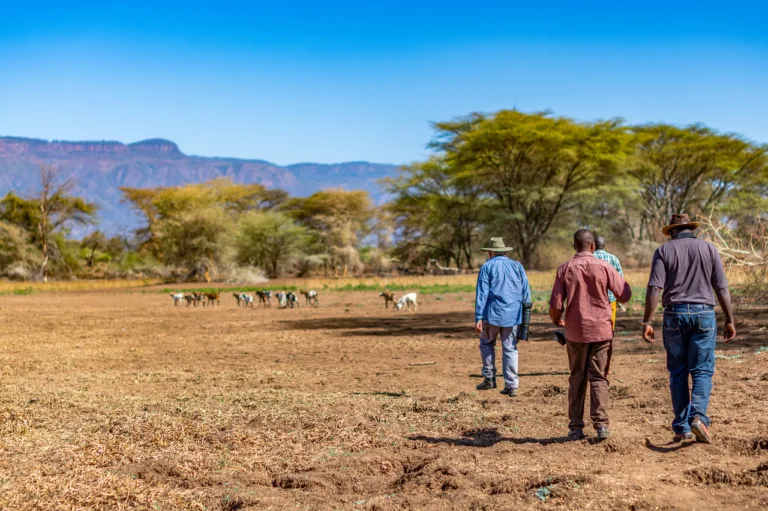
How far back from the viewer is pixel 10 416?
783 centimetres

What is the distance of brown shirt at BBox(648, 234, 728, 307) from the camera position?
6.05 metres

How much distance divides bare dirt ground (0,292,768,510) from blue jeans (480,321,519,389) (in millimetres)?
253

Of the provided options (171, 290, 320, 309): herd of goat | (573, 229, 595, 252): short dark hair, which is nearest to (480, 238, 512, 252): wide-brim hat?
(573, 229, 595, 252): short dark hair

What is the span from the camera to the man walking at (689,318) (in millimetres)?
5973

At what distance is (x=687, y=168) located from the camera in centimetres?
5328

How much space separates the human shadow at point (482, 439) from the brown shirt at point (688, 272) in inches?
60.5

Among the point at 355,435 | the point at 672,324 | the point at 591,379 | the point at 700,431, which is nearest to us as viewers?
the point at 700,431

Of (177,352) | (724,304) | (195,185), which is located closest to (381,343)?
(177,352)

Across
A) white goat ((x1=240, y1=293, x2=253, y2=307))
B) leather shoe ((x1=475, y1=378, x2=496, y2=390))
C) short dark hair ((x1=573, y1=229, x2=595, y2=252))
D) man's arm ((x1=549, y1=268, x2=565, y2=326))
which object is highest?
short dark hair ((x1=573, y1=229, x2=595, y2=252))

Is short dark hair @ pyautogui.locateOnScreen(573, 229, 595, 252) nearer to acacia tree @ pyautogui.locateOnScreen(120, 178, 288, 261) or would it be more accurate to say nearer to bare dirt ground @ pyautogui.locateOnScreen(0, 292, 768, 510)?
bare dirt ground @ pyautogui.locateOnScreen(0, 292, 768, 510)

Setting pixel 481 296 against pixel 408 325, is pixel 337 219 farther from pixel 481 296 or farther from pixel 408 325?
pixel 481 296

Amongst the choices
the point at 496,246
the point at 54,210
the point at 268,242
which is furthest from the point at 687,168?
the point at 496,246

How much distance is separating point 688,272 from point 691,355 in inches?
26.5

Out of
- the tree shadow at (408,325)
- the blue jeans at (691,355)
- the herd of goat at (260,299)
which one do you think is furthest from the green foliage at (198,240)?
the blue jeans at (691,355)
